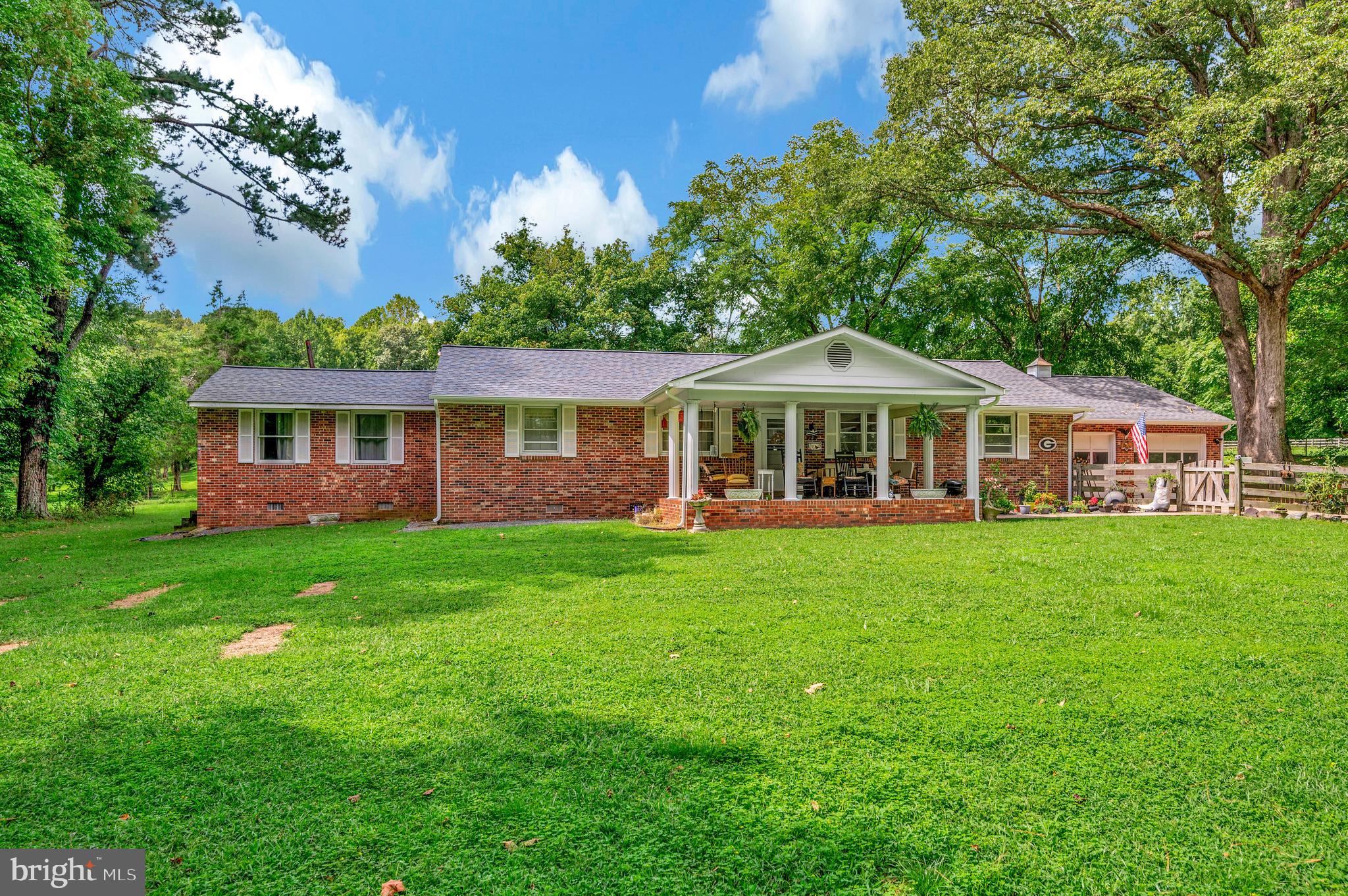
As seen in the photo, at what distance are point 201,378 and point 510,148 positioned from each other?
59.2 feet

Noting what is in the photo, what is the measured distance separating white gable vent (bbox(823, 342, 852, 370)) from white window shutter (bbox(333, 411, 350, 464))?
459 inches

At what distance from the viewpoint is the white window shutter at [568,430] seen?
16453mm

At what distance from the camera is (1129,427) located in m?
19.6

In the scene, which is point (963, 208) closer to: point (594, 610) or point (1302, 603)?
point (1302, 603)

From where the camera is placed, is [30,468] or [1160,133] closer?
[1160,133]

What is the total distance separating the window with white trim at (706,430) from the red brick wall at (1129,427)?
10364 millimetres

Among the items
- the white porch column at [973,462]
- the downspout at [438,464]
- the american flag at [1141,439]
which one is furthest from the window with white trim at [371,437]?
the american flag at [1141,439]

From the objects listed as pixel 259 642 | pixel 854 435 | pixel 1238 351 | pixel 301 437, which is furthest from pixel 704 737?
pixel 1238 351

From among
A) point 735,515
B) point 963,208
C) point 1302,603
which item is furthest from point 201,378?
point 1302,603

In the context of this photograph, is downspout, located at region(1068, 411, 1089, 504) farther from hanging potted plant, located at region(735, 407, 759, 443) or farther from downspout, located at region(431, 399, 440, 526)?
downspout, located at region(431, 399, 440, 526)

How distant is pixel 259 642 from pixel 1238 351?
23.2 metres
